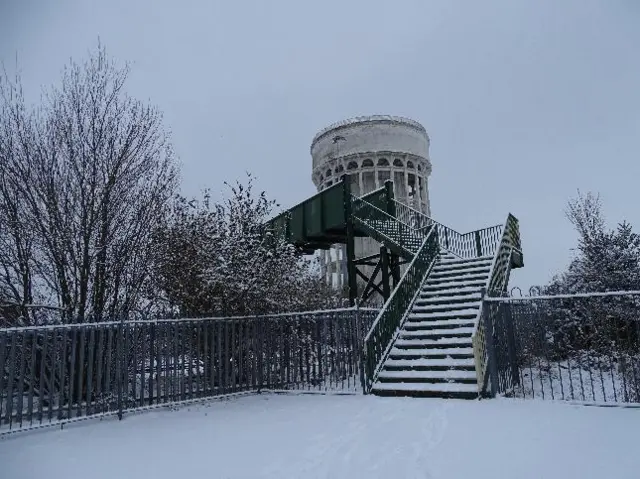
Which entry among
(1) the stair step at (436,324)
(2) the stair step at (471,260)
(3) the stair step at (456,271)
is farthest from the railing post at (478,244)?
(1) the stair step at (436,324)

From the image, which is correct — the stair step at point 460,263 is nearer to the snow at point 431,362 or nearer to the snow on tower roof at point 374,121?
the snow at point 431,362

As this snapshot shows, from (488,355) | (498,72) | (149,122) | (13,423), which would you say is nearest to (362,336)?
(488,355)

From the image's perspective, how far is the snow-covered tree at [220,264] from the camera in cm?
1088

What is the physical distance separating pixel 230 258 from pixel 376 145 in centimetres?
2990

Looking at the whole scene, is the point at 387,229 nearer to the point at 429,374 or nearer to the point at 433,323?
the point at 433,323

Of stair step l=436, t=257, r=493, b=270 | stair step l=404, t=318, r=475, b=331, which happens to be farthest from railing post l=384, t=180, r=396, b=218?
stair step l=404, t=318, r=475, b=331

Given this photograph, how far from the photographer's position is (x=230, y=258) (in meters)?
11.0

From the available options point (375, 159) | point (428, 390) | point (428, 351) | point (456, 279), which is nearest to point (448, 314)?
point (428, 351)

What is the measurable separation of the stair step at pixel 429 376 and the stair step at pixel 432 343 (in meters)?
0.81

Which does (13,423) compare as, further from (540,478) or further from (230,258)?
(540,478)

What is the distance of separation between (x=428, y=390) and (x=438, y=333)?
1864 mm

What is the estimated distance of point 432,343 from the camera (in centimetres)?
1011

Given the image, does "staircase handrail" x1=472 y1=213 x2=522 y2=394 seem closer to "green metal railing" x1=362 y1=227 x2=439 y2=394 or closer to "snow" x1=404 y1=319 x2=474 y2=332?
"snow" x1=404 y1=319 x2=474 y2=332

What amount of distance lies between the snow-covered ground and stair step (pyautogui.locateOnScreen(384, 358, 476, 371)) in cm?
103
